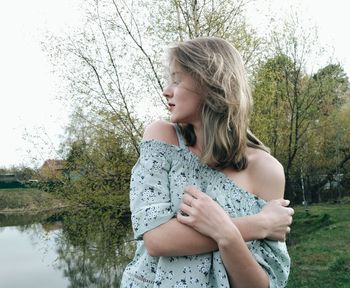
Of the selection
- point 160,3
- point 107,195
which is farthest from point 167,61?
point 160,3

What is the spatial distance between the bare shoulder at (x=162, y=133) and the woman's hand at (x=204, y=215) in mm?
221

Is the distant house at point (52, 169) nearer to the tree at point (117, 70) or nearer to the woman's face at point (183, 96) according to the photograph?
the tree at point (117, 70)

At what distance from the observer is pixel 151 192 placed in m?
1.52

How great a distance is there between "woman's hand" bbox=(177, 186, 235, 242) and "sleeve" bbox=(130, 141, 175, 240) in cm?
7

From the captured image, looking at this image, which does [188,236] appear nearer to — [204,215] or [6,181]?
[204,215]

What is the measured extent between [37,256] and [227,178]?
18490 mm

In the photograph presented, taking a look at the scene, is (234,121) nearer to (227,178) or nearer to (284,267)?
(227,178)

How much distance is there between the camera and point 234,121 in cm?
161

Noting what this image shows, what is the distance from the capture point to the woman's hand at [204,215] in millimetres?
1430

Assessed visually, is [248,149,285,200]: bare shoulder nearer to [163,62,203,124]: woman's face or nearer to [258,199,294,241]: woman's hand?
[258,199,294,241]: woman's hand

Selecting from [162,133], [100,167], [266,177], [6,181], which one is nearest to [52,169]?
[100,167]

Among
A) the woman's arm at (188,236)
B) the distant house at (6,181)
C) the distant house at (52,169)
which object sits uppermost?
the distant house at (6,181)

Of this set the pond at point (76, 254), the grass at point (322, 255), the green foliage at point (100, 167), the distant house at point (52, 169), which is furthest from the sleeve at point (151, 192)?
the distant house at point (52, 169)

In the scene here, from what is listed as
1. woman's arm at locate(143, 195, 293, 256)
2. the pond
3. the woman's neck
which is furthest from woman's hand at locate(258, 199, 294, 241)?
the pond
